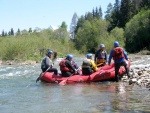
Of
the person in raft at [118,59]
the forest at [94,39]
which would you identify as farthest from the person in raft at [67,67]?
the forest at [94,39]

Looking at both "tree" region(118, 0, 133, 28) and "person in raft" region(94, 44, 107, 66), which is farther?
"tree" region(118, 0, 133, 28)

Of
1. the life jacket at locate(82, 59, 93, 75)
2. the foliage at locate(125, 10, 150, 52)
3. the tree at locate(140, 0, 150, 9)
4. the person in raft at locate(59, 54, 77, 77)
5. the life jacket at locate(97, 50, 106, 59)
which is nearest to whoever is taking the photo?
the life jacket at locate(82, 59, 93, 75)

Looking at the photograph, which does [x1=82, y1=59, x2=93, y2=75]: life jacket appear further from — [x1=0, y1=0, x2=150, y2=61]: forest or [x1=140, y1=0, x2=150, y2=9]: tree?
[x1=140, y1=0, x2=150, y2=9]: tree

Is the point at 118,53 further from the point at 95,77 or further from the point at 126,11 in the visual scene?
the point at 126,11

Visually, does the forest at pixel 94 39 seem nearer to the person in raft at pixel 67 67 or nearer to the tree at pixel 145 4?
the tree at pixel 145 4

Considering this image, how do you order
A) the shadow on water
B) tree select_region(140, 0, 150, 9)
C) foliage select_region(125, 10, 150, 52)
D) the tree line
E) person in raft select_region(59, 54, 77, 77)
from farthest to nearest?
tree select_region(140, 0, 150, 9), the tree line, foliage select_region(125, 10, 150, 52), person in raft select_region(59, 54, 77, 77), the shadow on water

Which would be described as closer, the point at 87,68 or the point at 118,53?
the point at 118,53

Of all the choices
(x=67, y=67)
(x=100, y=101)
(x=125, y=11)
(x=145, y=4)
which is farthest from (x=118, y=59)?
(x=125, y=11)

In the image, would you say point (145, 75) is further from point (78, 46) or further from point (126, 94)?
point (78, 46)

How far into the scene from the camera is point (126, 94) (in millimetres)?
9430

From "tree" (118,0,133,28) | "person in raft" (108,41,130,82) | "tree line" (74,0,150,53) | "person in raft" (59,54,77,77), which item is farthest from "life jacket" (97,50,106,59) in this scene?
"tree" (118,0,133,28)

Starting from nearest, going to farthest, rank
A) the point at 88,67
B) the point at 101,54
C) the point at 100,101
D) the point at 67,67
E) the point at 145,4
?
the point at 100,101, the point at 88,67, the point at 67,67, the point at 101,54, the point at 145,4

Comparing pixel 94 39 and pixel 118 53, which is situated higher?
pixel 94 39

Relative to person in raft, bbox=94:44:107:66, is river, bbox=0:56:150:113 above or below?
below
